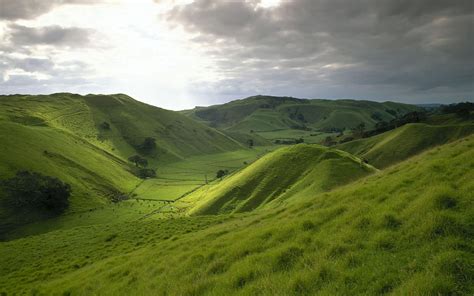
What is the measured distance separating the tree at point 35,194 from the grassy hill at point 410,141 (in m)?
112

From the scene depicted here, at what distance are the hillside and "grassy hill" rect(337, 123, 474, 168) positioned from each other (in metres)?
52.5

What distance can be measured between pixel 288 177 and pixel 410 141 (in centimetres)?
7309

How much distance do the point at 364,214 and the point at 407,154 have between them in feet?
374

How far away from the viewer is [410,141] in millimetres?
121625

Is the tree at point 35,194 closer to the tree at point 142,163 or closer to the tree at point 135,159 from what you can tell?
the tree at point 135,159

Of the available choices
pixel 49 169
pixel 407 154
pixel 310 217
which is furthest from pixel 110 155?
pixel 310 217

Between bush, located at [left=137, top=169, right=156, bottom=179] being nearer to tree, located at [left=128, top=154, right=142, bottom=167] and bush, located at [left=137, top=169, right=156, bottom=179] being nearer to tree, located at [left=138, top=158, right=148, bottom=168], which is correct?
tree, located at [left=138, top=158, right=148, bottom=168]

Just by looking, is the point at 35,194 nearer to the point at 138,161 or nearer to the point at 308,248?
the point at 138,161

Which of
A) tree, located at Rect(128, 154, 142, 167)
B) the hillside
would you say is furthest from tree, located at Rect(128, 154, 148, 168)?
the hillside

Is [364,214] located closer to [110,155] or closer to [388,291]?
[388,291]

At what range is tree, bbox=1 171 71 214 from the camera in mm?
98125

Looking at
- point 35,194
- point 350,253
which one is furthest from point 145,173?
point 350,253

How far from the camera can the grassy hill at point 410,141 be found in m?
118

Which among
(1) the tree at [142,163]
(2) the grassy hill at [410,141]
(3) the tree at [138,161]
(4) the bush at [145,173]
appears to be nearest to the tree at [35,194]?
(4) the bush at [145,173]
